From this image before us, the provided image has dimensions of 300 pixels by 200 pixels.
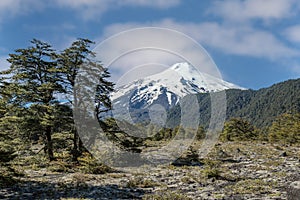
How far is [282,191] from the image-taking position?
59.7 feet

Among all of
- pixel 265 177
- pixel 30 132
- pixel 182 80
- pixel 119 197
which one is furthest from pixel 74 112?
pixel 265 177

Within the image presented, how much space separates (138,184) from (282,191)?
9.07m

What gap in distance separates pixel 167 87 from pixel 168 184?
10.4 m

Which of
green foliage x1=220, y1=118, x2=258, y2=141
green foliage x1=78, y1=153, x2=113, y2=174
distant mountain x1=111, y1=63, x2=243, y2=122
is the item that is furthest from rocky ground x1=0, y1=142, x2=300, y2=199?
green foliage x1=220, y1=118, x2=258, y2=141

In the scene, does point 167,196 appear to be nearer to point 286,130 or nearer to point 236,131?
point 236,131

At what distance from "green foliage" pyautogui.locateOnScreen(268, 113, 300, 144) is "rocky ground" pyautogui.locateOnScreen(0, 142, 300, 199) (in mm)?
40219

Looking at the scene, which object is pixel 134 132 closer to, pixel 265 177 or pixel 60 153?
pixel 60 153

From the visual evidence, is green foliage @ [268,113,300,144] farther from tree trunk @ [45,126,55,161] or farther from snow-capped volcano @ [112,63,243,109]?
tree trunk @ [45,126,55,161]

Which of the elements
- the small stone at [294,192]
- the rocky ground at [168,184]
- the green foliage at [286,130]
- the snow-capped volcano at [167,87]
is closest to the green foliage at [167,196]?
the rocky ground at [168,184]

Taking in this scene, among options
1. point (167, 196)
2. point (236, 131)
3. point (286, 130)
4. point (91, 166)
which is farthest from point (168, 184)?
point (286, 130)

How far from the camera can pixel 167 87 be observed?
3045 cm

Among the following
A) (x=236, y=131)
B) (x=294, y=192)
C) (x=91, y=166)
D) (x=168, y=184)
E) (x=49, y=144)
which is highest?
(x=236, y=131)

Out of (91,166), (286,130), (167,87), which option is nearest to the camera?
(91,166)

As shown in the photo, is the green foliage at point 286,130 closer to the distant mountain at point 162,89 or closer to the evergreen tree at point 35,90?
the distant mountain at point 162,89
